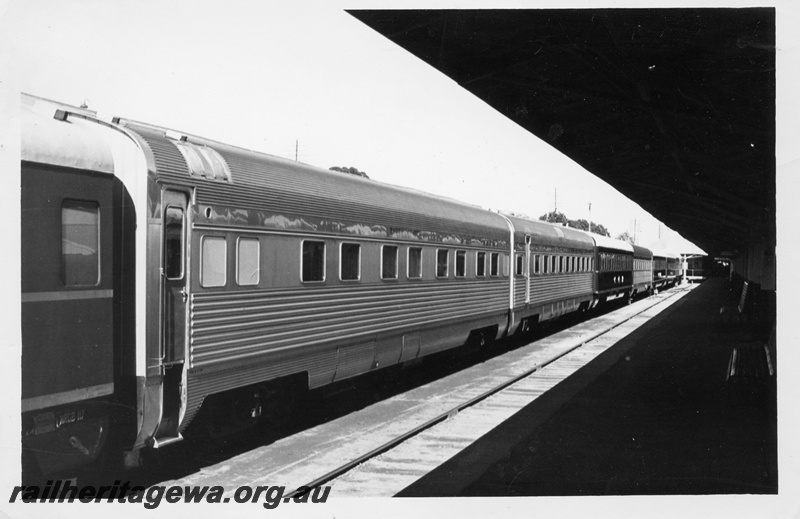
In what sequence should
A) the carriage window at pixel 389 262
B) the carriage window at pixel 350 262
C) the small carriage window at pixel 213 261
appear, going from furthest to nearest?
the carriage window at pixel 389 262
the carriage window at pixel 350 262
the small carriage window at pixel 213 261

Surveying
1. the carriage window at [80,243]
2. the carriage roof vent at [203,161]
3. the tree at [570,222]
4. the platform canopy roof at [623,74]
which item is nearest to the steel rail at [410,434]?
the carriage window at [80,243]

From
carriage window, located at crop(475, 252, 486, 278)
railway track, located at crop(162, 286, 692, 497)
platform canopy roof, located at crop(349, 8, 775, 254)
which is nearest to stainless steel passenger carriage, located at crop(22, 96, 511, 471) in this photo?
railway track, located at crop(162, 286, 692, 497)

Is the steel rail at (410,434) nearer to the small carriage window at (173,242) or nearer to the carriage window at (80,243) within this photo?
the small carriage window at (173,242)

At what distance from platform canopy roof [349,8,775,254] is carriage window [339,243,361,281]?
2.53 m

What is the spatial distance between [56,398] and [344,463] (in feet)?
10.6

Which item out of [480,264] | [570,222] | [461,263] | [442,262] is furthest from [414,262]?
[570,222]

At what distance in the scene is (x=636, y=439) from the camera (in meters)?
9.00

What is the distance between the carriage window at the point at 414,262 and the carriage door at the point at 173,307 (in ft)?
17.1

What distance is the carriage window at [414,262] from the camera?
450 inches

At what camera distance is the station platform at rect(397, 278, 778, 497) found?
736cm

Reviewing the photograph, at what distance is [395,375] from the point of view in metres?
12.4

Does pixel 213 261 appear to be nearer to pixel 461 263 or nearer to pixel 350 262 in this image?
pixel 350 262

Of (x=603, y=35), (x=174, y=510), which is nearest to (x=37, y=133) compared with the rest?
(x=174, y=510)

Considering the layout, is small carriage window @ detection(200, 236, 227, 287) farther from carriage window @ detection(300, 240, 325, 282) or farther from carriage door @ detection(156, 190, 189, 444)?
carriage window @ detection(300, 240, 325, 282)
